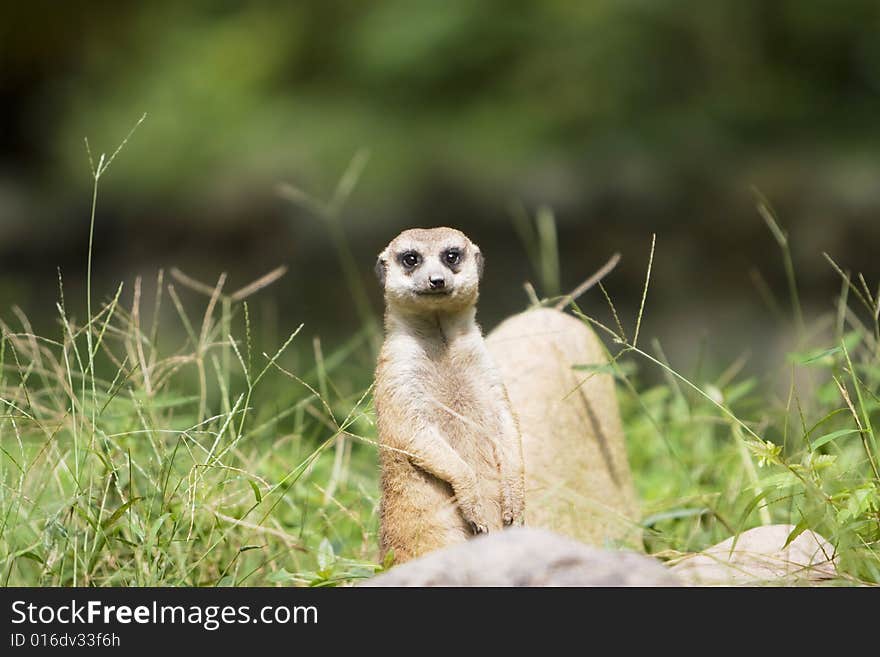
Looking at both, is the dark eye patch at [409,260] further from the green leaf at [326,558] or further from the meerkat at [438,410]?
the green leaf at [326,558]

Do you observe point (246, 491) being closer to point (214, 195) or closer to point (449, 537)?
point (449, 537)

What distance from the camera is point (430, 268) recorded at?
292 cm

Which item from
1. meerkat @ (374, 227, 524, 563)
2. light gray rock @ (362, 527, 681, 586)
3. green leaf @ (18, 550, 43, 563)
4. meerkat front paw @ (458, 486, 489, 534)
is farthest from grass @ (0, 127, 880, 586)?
light gray rock @ (362, 527, 681, 586)

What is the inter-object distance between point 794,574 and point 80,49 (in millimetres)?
13765

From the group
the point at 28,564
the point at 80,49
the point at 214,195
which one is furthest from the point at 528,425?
the point at 80,49


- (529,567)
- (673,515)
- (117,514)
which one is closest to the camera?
(529,567)

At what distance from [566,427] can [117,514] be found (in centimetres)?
144

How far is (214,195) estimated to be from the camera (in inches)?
495

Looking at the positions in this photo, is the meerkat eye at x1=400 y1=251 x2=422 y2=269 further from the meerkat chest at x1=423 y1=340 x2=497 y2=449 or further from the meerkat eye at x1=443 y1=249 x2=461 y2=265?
the meerkat chest at x1=423 y1=340 x2=497 y2=449

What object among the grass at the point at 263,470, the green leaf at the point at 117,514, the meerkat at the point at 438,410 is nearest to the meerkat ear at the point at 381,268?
the meerkat at the point at 438,410

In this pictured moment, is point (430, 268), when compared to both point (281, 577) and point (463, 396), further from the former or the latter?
point (281, 577)

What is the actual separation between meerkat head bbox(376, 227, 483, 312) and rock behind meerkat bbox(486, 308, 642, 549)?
2.31 ft

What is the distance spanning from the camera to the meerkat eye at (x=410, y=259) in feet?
9.67

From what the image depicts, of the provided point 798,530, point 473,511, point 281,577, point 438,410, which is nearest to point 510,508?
point 473,511
